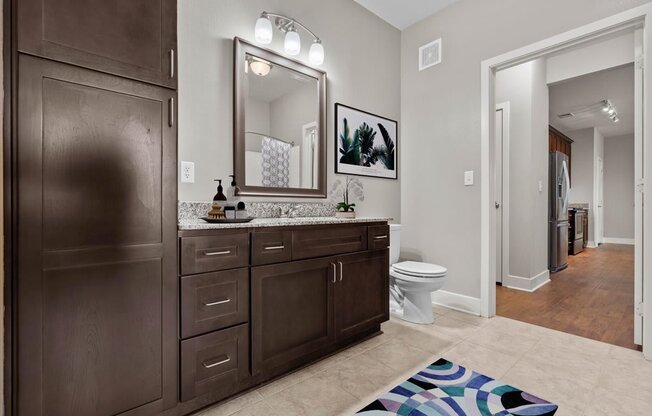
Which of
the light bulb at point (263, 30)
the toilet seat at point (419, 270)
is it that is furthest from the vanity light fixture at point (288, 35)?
the toilet seat at point (419, 270)

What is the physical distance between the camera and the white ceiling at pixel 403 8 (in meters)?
2.90

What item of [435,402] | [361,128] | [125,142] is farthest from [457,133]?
[125,142]

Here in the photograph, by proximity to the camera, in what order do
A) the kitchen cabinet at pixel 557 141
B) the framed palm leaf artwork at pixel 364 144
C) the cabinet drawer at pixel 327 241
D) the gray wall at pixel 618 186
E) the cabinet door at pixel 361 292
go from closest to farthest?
the cabinet drawer at pixel 327 241 → the cabinet door at pixel 361 292 → the framed palm leaf artwork at pixel 364 144 → the kitchen cabinet at pixel 557 141 → the gray wall at pixel 618 186

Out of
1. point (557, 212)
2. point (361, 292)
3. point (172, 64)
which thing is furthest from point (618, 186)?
point (172, 64)

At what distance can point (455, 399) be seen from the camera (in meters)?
1.56

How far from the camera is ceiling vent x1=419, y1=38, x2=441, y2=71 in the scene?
3062mm

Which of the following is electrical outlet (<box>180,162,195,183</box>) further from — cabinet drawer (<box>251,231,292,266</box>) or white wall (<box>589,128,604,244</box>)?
white wall (<box>589,128,604,244</box>)

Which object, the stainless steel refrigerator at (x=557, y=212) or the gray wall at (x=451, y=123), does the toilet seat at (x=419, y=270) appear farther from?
the stainless steel refrigerator at (x=557, y=212)

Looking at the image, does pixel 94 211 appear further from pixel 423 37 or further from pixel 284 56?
pixel 423 37

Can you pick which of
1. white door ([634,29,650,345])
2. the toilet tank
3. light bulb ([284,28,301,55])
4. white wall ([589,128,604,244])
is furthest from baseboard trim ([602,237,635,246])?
light bulb ([284,28,301,55])

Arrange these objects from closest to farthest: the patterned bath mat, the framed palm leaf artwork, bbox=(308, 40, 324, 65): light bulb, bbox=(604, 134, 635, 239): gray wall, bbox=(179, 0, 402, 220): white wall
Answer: the patterned bath mat
bbox=(179, 0, 402, 220): white wall
bbox=(308, 40, 324, 65): light bulb
the framed palm leaf artwork
bbox=(604, 134, 635, 239): gray wall

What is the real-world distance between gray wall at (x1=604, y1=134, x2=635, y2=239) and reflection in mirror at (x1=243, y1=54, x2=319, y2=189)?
9.06 meters

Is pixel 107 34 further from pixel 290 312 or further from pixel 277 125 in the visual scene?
pixel 290 312

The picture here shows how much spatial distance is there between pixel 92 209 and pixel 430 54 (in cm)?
318
